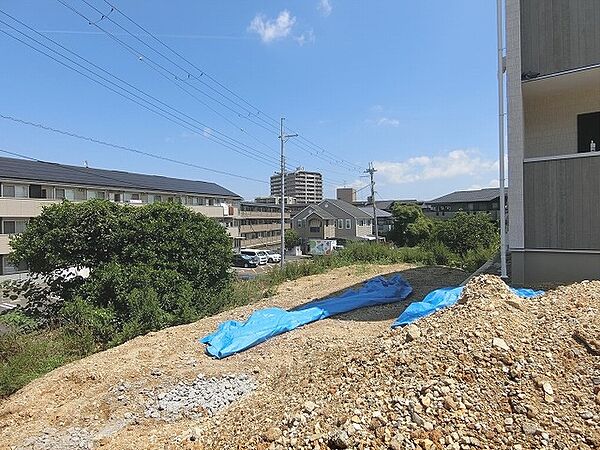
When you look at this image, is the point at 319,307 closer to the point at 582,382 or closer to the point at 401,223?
the point at 582,382

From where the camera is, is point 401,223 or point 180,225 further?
point 401,223

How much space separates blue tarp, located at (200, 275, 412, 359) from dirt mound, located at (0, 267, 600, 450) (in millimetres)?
199

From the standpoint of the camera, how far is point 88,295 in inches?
281

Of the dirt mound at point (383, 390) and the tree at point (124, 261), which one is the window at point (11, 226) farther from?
the dirt mound at point (383, 390)

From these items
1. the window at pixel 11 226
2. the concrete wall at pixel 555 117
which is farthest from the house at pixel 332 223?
the concrete wall at pixel 555 117

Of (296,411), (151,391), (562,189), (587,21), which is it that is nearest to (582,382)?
(296,411)

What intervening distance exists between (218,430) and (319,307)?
127 inches

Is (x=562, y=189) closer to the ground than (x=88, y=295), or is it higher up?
higher up

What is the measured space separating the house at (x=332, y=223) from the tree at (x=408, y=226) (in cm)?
899

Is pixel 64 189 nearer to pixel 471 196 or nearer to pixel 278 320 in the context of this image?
pixel 278 320

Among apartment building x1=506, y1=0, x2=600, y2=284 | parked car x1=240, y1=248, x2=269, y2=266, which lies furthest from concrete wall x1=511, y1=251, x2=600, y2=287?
parked car x1=240, y1=248, x2=269, y2=266

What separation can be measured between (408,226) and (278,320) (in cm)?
2598

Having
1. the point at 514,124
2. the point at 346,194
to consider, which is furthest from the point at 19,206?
the point at 346,194

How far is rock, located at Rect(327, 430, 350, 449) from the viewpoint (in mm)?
2156
